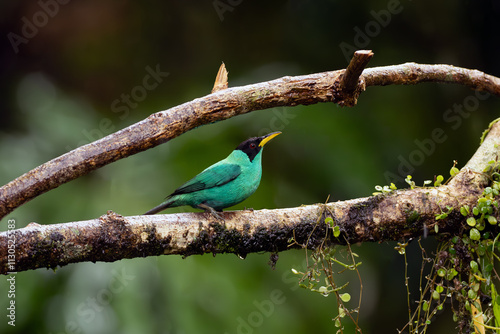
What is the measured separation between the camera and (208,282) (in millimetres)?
3787

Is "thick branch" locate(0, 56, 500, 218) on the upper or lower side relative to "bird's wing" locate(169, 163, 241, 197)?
upper

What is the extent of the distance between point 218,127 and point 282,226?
6.99ft

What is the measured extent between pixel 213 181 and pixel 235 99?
22.5 inches

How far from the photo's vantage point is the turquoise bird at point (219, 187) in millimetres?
2627

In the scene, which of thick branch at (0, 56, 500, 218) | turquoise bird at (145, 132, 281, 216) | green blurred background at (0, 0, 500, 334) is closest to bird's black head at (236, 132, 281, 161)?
turquoise bird at (145, 132, 281, 216)

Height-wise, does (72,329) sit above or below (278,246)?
below

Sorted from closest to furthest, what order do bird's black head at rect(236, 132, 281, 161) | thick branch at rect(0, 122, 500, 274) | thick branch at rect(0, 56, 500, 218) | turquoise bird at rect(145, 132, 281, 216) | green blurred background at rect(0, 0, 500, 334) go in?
thick branch at rect(0, 56, 500, 218) → thick branch at rect(0, 122, 500, 274) → turquoise bird at rect(145, 132, 281, 216) → bird's black head at rect(236, 132, 281, 161) → green blurred background at rect(0, 0, 500, 334)

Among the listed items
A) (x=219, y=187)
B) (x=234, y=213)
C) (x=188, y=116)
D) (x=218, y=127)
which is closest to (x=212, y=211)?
(x=234, y=213)

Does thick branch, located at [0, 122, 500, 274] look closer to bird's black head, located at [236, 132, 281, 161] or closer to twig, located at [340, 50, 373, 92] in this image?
bird's black head, located at [236, 132, 281, 161]

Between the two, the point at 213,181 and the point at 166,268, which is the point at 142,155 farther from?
the point at 213,181

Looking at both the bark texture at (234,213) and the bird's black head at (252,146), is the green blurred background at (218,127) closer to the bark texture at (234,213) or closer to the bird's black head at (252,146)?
the bird's black head at (252,146)

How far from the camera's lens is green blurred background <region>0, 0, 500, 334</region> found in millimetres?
3701

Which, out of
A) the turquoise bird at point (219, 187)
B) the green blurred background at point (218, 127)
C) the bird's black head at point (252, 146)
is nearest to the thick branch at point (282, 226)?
the turquoise bird at point (219, 187)

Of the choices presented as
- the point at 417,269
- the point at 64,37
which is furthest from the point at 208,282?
the point at 64,37
